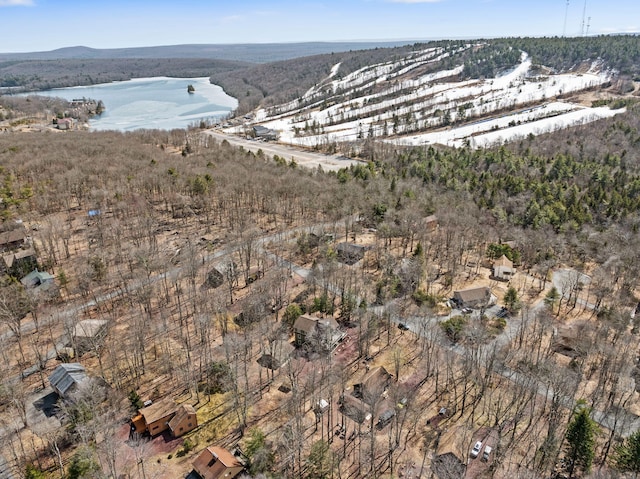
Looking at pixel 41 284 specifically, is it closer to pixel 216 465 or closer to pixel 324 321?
pixel 324 321

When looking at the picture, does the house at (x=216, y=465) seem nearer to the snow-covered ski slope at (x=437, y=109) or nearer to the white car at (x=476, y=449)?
the white car at (x=476, y=449)

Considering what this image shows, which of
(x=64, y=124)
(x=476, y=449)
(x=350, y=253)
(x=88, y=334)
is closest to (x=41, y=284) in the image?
(x=88, y=334)

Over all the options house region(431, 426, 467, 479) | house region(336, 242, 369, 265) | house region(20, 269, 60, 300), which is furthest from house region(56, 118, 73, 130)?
house region(431, 426, 467, 479)

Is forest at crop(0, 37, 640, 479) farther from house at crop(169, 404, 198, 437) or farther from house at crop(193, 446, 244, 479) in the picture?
house at crop(193, 446, 244, 479)

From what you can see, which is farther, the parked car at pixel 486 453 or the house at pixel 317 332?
the house at pixel 317 332

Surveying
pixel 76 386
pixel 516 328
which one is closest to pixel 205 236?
pixel 76 386

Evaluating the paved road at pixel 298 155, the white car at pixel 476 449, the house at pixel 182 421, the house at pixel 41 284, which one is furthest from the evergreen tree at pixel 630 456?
the paved road at pixel 298 155
